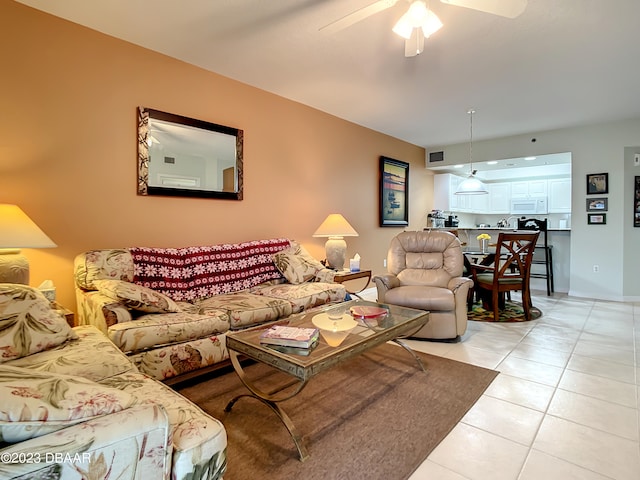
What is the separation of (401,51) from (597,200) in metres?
4.02

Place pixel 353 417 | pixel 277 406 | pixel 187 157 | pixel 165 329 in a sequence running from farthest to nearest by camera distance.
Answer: pixel 187 157 → pixel 165 329 → pixel 353 417 → pixel 277 406

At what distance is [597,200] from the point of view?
4867 millimetres

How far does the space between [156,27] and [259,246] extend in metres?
1.98

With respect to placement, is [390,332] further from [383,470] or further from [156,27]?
[156,27]

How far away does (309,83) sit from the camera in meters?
3.50

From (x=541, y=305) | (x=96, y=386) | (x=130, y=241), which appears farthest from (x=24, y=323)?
(x=541, y=305)

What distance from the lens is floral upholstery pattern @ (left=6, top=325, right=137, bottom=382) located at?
1426 mm

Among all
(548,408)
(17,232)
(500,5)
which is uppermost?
(500,5)

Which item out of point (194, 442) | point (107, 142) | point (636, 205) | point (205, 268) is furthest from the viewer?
point (636, 205)

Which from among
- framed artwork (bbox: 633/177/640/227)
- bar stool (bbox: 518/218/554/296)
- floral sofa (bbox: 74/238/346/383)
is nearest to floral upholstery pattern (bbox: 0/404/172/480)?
floral sofa (bbox: 74/238/346/383)

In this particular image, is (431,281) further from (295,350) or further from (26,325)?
(26,325)

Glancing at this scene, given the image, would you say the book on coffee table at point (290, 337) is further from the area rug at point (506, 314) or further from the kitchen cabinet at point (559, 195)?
the kitchen cabinet at point (559, 195)

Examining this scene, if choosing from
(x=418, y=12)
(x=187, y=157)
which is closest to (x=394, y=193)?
(x=187, y=157)

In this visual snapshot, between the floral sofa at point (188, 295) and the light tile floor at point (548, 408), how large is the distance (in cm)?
131
